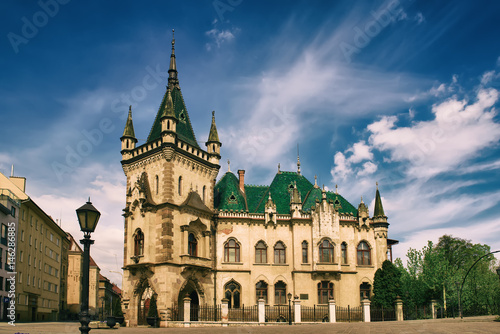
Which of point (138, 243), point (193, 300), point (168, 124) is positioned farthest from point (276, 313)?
point (168, 124)

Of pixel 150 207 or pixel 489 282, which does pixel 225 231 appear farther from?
pixel 489 282

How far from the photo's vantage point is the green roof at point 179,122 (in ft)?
139

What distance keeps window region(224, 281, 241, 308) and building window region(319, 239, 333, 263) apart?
27.0 ft

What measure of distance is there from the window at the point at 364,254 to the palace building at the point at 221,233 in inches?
3.8

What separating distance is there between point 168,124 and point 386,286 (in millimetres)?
24362

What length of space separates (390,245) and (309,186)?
472 inches

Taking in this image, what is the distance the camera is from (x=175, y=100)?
145 ft

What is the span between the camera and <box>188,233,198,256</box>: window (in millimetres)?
39031

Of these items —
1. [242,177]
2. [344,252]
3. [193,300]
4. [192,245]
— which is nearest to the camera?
[192,245]

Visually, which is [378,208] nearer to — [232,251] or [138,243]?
[232,251]

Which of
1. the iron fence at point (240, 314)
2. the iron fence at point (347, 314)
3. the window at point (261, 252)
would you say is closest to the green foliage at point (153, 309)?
the iron fence at point (240, 314)

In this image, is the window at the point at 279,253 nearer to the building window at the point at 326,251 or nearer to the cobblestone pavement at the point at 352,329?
the building window at the point at 326,251

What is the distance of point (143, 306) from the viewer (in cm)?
3800

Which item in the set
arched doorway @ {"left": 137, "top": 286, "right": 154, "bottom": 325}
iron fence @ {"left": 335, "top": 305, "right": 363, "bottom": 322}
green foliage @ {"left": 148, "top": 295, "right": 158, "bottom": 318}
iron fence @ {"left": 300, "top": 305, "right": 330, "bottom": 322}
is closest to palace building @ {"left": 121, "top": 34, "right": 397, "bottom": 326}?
arched doorway @ {"left": 137, "top": 286, "right": 154, "bottom": 325}
